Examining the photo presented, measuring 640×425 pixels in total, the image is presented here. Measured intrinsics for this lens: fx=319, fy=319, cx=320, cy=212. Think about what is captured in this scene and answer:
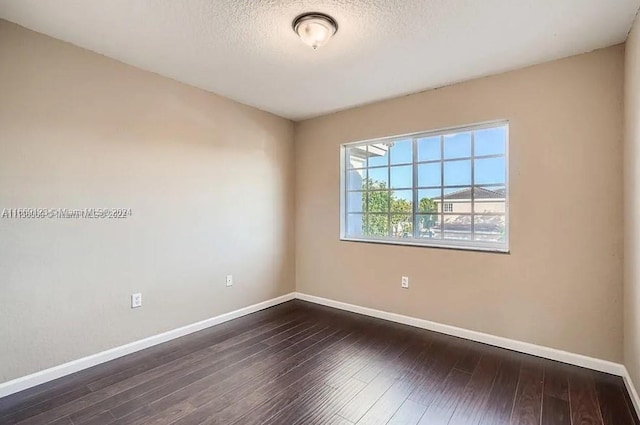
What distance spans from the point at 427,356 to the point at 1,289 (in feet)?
9.96

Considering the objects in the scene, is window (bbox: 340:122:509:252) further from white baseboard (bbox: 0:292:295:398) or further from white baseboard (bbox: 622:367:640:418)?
white baseboard (bbox: 0:292:295:398)

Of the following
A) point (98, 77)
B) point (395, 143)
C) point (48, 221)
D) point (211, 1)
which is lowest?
point (48, 221)

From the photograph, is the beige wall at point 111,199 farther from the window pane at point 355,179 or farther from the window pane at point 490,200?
the window pane at point 490,200

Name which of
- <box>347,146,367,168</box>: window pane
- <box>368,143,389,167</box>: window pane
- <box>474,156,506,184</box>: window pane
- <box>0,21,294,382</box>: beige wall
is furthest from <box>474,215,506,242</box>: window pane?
<box>0,21,294,382</box>: beige wall

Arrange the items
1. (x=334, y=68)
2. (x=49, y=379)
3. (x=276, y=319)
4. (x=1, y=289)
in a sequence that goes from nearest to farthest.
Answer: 1. (x=1, y=289)
2. (x=49, y=379)
3. (x=334, y=68)
4. (x=276, y=319)

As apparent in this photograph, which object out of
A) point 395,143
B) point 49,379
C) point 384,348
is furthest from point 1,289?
point 395,143

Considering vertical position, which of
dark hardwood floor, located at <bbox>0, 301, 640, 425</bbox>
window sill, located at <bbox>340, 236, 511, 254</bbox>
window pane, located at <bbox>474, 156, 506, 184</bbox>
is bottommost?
dark hardwood floor, located at <bbox>0, 301, 640, 425</bbox>

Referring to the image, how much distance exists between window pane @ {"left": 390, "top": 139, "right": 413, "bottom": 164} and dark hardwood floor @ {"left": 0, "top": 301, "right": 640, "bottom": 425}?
71.4 inches

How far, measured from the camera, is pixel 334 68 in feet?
8.82

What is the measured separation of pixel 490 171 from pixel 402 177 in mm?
875

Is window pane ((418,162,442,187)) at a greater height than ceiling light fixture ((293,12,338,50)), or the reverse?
ceiling light fixture ((293,12,338,50))

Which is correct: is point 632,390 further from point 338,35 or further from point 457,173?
point 338,35

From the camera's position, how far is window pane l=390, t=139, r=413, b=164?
342 centimetres

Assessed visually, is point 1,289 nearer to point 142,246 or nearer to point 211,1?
point 142,246
